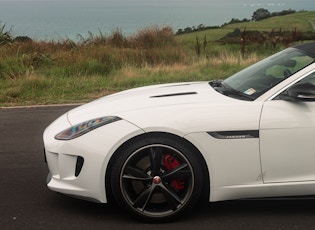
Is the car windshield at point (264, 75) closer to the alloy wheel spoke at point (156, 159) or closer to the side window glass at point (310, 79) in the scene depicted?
the side window glass at point (310, 79)

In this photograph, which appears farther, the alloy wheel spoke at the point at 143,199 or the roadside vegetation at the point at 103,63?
the roadside vegetation at the point at 103,63

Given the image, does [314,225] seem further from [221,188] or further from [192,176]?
[192,176]

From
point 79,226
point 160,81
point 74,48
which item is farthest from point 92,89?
point 79,226

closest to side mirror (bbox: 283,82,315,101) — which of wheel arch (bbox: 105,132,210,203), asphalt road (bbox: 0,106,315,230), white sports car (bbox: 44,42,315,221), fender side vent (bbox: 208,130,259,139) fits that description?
white sports car (bbox: 44,42,315,221)

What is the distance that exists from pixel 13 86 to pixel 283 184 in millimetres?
8213

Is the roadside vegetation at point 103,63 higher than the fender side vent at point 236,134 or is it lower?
lower

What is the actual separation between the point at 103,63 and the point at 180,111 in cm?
978

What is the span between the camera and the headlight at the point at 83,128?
3.68 m

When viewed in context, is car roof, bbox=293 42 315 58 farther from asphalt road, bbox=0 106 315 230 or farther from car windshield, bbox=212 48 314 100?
asphalt road, bbox=0 106 315 230

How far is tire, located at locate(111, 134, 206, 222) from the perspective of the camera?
3529 millimetres

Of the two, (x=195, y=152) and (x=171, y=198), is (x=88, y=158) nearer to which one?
(x=171, y=198)

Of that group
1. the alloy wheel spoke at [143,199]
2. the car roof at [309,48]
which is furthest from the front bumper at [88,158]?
the car roof at [309,48]

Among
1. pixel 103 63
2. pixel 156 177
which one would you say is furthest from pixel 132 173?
pixel 103 63

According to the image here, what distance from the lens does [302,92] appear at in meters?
3.50
